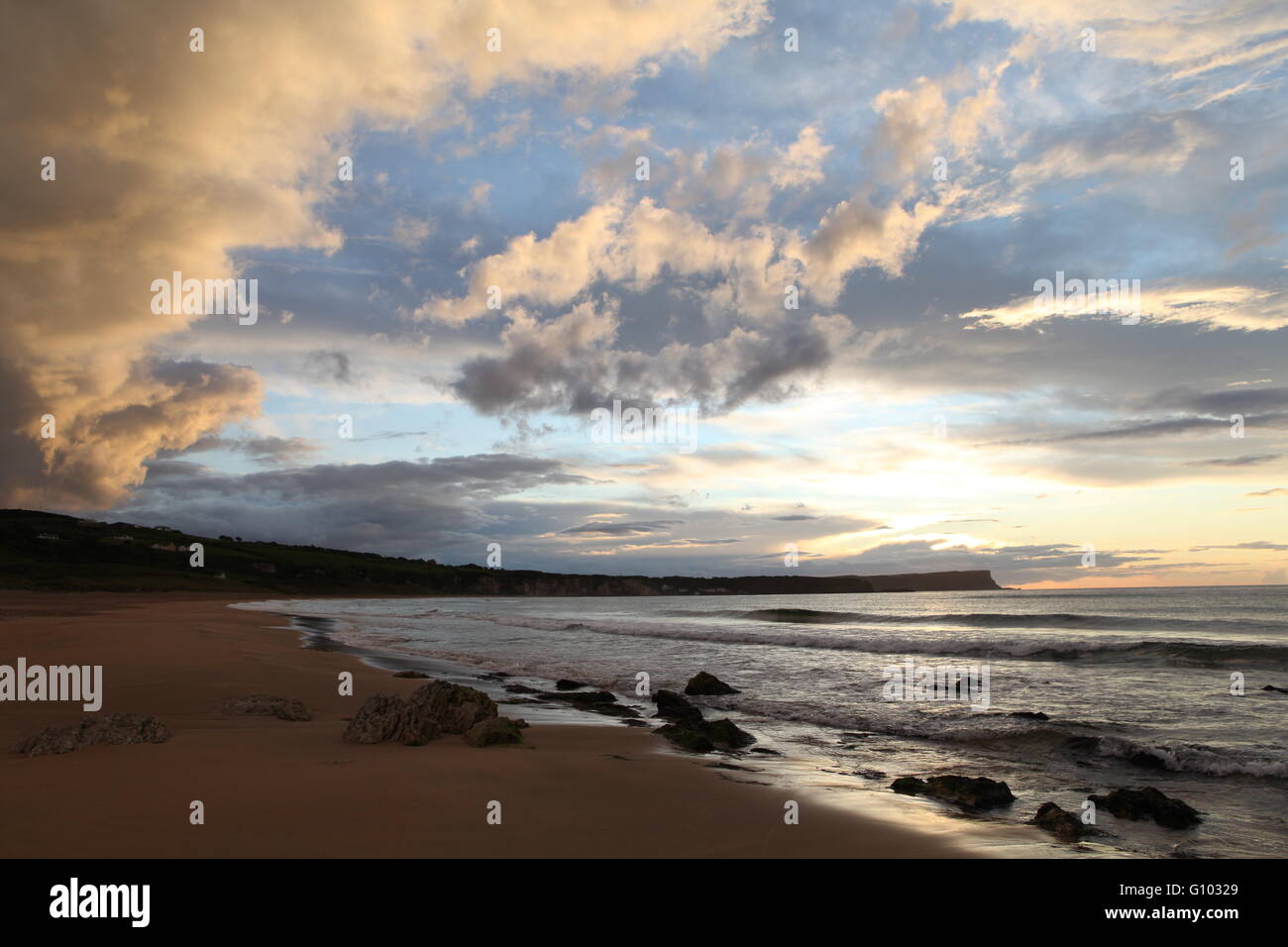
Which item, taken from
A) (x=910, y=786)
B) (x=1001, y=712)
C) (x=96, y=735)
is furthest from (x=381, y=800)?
(x=1001, y=712)

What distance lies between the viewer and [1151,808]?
8.55m

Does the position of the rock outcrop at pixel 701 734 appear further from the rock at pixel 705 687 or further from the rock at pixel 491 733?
the rock at pixel 705 687

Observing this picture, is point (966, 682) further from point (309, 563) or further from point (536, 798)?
point (309, 563)

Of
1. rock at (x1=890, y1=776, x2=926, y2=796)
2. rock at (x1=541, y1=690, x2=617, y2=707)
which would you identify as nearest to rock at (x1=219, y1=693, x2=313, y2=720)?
rock at (x1=541, y1=690, x2=617, y2=707)

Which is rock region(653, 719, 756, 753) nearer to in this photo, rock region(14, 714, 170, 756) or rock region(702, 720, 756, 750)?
rock region(702, 720, 756, 750)

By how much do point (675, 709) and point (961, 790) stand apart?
7.95m

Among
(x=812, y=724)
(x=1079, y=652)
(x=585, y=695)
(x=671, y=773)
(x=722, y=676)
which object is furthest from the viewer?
(x=1079, y=652)

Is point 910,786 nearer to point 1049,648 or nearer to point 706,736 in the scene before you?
point 706,736

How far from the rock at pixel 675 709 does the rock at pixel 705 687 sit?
2.50 metres

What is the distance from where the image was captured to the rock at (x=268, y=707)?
1207cm

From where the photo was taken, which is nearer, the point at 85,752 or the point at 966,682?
the point at 85,752

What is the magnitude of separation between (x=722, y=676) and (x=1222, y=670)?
17.0 meters
